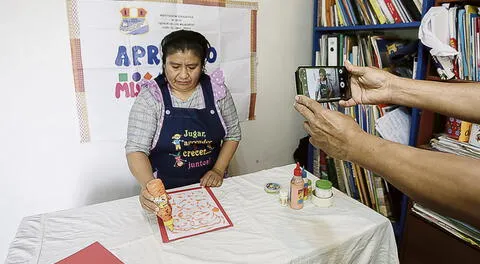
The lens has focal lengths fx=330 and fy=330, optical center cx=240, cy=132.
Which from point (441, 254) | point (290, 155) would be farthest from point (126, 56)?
point (441, 254)

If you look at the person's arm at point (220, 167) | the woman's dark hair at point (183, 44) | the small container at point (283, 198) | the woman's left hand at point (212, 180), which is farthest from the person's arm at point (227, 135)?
the small container at point (283, 198)

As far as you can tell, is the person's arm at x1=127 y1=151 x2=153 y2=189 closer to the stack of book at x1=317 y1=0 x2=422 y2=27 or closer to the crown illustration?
the crown illustration

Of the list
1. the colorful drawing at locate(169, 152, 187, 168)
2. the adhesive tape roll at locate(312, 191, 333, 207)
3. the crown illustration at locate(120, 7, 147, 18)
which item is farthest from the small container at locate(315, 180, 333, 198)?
the crown illustration at locate(120, 7, 147, 18)

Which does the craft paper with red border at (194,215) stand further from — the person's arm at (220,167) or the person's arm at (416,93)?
the person's arm at (416,93)

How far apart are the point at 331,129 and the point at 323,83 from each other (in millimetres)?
301

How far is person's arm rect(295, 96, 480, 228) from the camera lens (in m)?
0.56

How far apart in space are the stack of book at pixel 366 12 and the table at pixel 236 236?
1051 millimetres

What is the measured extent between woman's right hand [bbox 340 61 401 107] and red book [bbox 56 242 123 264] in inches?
34.1

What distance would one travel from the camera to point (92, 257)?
0.90 m

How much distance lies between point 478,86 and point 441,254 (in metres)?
0.93

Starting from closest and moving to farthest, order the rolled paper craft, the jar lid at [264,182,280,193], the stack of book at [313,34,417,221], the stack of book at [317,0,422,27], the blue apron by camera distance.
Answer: the rolled paper craft, the jar lid at [264,182,280,193], the blue apron, the stack of book at [317,0,422,27], the stack of book at [313,34,417,221]

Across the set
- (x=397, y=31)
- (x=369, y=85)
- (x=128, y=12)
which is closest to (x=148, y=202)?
(x=369, y=85)

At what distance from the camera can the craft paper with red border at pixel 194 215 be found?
1.01 metres

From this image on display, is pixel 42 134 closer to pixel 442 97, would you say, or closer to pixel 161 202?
pixel 161 202
